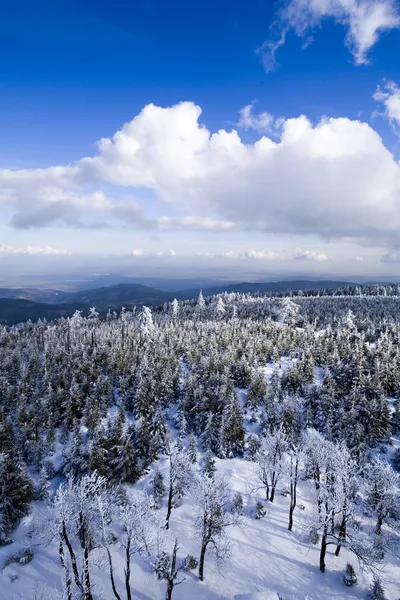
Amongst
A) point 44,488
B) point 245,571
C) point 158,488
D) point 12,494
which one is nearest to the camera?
point 245,571

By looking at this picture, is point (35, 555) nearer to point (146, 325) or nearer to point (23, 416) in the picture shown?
point (23, 416)

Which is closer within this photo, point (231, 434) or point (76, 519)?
point (76, 519)

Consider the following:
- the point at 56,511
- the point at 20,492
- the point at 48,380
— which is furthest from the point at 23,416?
the point at 56,511

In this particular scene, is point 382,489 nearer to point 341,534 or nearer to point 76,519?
point 341,534

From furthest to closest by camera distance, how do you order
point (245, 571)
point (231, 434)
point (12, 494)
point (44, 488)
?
point (231, 434) → point (44, 488) → point (12, 494) → point (245, 571)

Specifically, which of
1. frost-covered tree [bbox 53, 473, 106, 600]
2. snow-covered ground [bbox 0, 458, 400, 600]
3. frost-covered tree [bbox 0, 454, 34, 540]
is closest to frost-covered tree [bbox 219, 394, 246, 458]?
snow-covered ground [bbox 0, 458, 400, 600]

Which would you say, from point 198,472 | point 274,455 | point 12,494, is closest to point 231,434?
point 198,472
